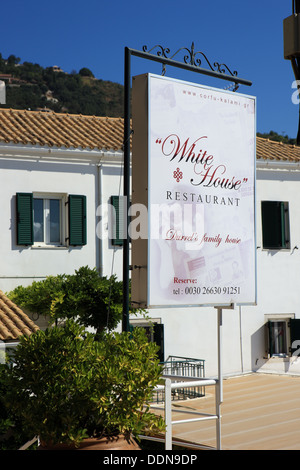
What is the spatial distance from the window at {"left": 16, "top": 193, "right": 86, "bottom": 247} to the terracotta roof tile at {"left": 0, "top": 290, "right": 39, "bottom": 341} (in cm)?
283

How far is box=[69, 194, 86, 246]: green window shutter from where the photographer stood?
1947 cm

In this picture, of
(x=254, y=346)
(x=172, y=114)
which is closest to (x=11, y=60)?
(x=254, y=346)

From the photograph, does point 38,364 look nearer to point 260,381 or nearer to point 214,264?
point 214,264

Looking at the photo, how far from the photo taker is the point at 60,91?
2174 inches

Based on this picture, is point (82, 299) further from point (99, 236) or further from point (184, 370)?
point (184, 370)

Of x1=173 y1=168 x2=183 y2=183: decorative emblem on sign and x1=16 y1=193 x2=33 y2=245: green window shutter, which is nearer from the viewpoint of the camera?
x1=173 y1=168 x2=183 y2=183: decorative emblem on sign

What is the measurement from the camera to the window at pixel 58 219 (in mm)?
19391

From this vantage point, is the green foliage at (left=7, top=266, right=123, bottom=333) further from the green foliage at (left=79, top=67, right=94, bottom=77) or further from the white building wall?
the green foliage at (left=79, top=67, right=94, bottom=77)

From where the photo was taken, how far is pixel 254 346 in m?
22.8

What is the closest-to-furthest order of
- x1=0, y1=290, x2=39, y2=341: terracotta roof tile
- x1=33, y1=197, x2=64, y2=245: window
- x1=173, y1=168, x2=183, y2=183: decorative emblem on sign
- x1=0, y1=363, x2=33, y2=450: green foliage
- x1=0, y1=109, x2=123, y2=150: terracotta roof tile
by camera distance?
x1=0, y1=363, x2=33, y2=450: green foliage
x1=173, y1=168, x2=183, y2=183: decorative emblem on sign
x1=0, y1=290, x2=39, y2=341: terracotta roof tile
x1=0, y1=109, x2=123, y2=150: terracotta roof tile
x1=33, y1=197, x2=64, y2=245: window

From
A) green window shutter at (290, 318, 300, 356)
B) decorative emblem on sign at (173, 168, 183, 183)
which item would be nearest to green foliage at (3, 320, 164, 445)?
decorative emblem on sign at (173, 168, 183, 183)

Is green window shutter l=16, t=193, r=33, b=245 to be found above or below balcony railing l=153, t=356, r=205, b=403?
above

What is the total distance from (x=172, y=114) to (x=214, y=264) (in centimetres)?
212

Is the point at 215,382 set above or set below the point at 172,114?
below
